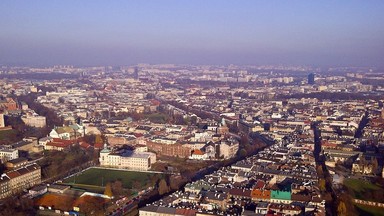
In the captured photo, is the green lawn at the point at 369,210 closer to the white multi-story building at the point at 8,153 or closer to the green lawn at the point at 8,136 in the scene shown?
the white multi-story building at the point at 8,153

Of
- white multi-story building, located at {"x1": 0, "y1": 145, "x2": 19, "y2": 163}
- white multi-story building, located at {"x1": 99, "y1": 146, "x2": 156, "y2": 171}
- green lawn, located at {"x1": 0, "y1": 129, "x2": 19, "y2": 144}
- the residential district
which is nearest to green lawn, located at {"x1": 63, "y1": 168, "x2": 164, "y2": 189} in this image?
the residential district

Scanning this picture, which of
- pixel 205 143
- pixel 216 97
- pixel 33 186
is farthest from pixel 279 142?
pixel 216 97

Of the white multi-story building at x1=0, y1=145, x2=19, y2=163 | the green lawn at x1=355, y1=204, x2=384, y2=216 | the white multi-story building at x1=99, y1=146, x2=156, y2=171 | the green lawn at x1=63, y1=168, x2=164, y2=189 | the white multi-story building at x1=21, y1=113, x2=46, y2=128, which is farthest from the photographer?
the white multi-story building at x1=21, y1=113, x2=46, y2=128

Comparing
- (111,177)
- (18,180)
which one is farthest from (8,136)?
(111,177)

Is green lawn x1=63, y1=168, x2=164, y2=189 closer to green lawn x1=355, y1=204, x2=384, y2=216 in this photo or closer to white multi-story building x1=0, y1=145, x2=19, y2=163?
white multi-story building x1=0, y1=145, x2=19, y2=163

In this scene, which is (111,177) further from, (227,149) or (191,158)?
(227,149)

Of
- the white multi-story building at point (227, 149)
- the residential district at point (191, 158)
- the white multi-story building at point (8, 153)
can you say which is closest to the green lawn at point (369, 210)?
the residential district at point (191, 158)

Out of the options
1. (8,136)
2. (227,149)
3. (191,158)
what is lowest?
(191,158)

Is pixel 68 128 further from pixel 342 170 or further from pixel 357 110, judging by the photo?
pixel 357 110
